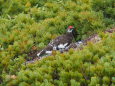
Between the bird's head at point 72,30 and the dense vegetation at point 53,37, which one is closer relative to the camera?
the dense vegetation at point 53,37

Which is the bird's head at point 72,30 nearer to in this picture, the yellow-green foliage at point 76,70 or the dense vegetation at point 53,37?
the dense vegetation at point 53,37

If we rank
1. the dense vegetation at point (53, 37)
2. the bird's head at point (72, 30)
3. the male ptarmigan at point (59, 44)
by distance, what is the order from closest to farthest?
the dense vegetation at point (53, 37) → the male ptarmigan at point (59, 44) → the bird's head at point (72, 30)

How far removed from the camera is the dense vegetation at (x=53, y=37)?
686cm

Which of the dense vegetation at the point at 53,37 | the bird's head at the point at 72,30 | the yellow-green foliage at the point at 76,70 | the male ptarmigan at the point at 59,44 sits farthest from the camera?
the bird's head at the point at 72,30

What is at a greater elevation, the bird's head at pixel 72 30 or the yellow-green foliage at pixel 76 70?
the yellow-green foliage at pixel 76 70

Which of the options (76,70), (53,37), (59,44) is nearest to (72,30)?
(53,37)

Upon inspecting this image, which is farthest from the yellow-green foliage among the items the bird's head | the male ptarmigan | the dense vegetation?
the bird's head

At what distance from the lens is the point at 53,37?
11930 millimetres

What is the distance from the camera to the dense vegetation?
6855 millimetres

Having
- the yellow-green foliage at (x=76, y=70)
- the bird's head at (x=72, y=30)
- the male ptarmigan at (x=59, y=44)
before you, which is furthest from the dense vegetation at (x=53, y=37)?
the male ptarmigan at (x=59, y=44)

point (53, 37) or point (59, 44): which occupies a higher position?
point (59, 44)

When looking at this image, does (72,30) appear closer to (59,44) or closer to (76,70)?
(59,44)

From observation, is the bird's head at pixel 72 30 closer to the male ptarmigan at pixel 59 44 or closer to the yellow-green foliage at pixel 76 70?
the male ptarmigan at pixel 59 44

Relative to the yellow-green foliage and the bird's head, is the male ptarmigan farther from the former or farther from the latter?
the yellow-green foliage
